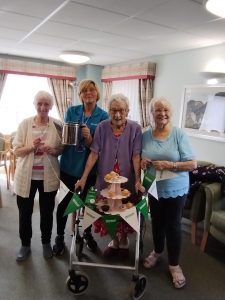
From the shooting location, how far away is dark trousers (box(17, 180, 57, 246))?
2.21 m

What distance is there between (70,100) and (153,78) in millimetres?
1773

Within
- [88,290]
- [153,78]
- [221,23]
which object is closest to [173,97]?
[153,78]

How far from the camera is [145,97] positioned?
4293 millimetres

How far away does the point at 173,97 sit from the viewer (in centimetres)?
388

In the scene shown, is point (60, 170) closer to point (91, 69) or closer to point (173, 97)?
point (173, 97)

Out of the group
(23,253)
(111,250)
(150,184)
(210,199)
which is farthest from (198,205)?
(23,253)

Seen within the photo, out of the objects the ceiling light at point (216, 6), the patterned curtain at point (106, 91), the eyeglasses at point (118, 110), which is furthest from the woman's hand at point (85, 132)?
the patterned curtain at point (106, 91)

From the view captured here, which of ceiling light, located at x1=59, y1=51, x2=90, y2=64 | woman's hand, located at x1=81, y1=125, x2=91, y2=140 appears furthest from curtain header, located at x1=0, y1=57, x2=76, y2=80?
woman's hand, located at x1=81, y1=125, x2=91, y2=140

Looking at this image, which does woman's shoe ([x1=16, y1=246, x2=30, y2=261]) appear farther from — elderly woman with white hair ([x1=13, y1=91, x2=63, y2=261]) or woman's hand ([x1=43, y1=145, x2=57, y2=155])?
woman's hand ([x1=43, y1=145, x2=57, y2=155])

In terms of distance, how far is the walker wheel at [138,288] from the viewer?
6.12ft

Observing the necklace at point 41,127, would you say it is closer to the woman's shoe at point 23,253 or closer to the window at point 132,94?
the woman's shoe at point 23,253

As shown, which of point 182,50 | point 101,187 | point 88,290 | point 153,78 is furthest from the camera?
point 153,78

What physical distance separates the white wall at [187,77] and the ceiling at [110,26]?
12 centimetres

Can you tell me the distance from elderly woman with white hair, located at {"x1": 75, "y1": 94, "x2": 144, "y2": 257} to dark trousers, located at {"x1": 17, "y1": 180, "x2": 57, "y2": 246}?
377 mm
